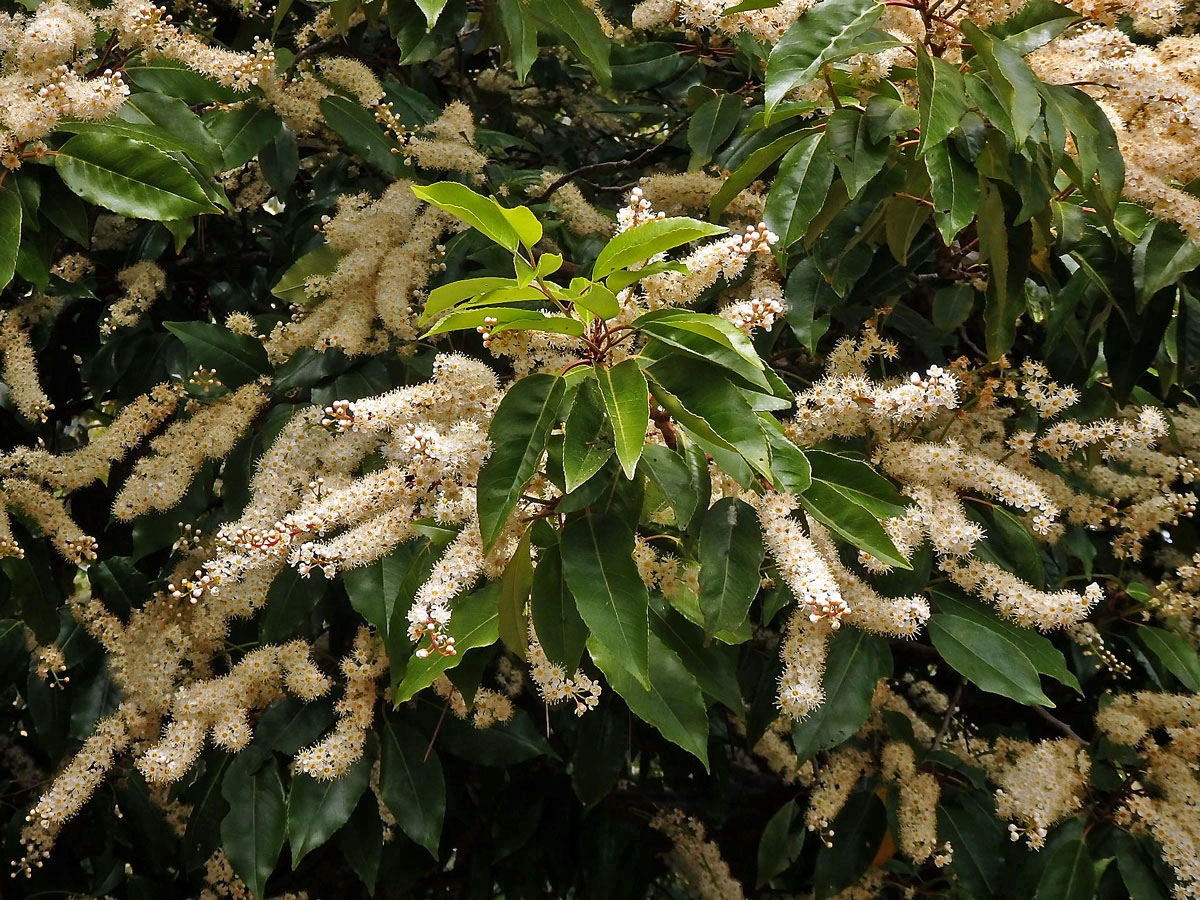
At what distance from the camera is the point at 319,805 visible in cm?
Result: 165

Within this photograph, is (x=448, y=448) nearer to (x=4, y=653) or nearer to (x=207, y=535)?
(x=207, y=535)

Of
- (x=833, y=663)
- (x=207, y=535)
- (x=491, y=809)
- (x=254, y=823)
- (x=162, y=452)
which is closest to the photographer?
(x=833, y=663)

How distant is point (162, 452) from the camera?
1855mm

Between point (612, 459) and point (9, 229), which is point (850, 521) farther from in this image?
point (9, 229)

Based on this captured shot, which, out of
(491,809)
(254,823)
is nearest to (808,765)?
(491,809)

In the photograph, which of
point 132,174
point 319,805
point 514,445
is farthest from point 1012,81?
point 319,805

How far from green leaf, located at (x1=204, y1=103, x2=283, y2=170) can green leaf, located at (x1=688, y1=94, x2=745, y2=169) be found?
0.81 metres

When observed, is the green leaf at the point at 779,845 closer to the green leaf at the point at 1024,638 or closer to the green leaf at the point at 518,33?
the green leaf at the point at 1024,638

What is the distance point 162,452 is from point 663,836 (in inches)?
53.4

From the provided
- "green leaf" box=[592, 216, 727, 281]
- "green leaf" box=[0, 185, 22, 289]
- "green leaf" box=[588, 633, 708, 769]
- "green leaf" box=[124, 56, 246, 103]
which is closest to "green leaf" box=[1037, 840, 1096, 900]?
"green leaf" box=[588, 633, 708, 769]

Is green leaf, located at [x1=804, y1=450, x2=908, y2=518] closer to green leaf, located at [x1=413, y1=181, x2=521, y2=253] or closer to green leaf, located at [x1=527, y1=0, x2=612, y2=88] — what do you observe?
green leaf, located at [x1=413, y1=181, x2=521, y2=253]

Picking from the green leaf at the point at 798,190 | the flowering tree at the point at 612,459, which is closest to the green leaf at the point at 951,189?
the flowering tree at the point at 612,459

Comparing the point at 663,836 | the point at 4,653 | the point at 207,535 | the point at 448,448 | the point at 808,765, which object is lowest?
the point at 663,836

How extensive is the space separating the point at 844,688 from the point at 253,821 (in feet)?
3.29
